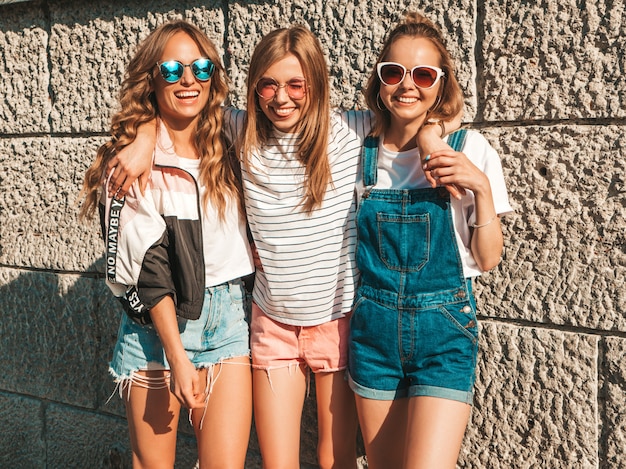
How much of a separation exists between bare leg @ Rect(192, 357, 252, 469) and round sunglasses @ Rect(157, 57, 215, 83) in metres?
1.07

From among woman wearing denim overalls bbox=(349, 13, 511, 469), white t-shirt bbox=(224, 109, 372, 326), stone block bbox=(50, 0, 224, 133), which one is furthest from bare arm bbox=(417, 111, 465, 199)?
stone block bbox=(50, 0, 224, 133)

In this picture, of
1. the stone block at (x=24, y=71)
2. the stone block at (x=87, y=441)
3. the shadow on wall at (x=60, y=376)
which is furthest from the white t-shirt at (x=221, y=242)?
the stone block at (x=24, y=71)

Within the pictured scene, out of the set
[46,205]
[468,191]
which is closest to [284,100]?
[468,191]

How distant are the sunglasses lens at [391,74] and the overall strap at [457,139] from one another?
0.27 metres

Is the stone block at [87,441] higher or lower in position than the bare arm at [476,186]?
lower

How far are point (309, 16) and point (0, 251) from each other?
2.37 m

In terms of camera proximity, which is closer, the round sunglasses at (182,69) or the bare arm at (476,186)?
the bare arm at (476,186)

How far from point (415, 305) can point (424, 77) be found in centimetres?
76

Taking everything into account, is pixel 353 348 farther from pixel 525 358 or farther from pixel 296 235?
pixel 525 358

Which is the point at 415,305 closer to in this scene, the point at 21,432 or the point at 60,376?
the point at 60,376

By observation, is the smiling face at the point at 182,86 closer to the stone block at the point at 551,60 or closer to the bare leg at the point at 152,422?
the bare leg at the point at 152,422

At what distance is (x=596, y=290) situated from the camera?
2746mm

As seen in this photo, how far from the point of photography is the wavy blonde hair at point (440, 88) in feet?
8.25

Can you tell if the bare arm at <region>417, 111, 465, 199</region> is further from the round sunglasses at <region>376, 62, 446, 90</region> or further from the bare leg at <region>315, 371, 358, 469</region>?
the bare leg at <region>315, 371, 358, 469</region>
